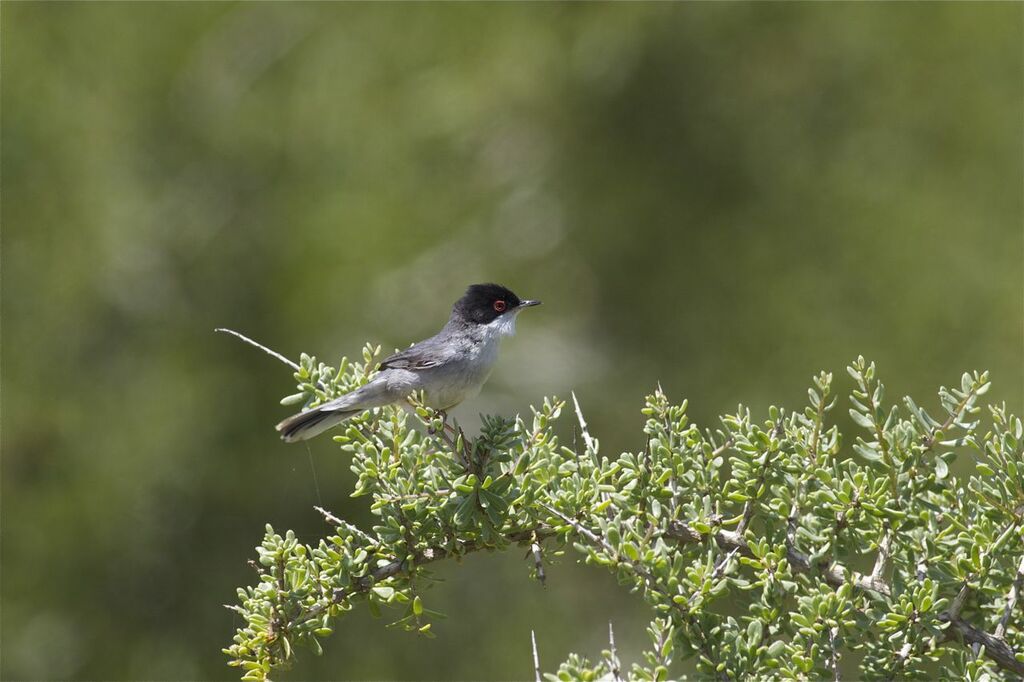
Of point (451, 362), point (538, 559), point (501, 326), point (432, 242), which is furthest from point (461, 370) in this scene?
point (432, 242)

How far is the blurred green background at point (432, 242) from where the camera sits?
5.39 metres

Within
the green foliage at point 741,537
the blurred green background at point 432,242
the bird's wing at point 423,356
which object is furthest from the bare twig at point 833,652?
the blurred green background at point 432,242

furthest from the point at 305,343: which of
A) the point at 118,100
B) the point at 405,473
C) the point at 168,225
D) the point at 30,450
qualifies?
the point at 405,473

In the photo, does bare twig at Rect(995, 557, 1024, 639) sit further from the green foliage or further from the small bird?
the small bird

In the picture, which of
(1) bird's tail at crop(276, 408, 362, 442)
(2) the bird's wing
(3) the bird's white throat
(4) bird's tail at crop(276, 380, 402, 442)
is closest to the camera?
(4) bird's tail at crop(276, 380, 402, 442)

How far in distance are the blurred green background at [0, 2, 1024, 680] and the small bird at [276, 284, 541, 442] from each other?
235cm

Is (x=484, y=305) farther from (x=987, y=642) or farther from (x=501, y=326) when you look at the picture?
(x=987, y=642)

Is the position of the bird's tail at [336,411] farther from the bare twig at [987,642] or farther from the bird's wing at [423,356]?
the bare twig at [987,642]

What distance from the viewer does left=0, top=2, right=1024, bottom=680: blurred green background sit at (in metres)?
5.39

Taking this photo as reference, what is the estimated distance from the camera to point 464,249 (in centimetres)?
647

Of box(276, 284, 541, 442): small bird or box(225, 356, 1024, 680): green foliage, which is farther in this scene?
box(276, 284, 541, 442): small bird

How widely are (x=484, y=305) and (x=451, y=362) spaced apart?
29 cm

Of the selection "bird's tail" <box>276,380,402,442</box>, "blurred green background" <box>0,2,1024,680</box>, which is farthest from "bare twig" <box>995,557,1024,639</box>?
"blurred green background" <box>0,2,1024,680</box>

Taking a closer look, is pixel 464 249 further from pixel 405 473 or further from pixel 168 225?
pixel 405 473
